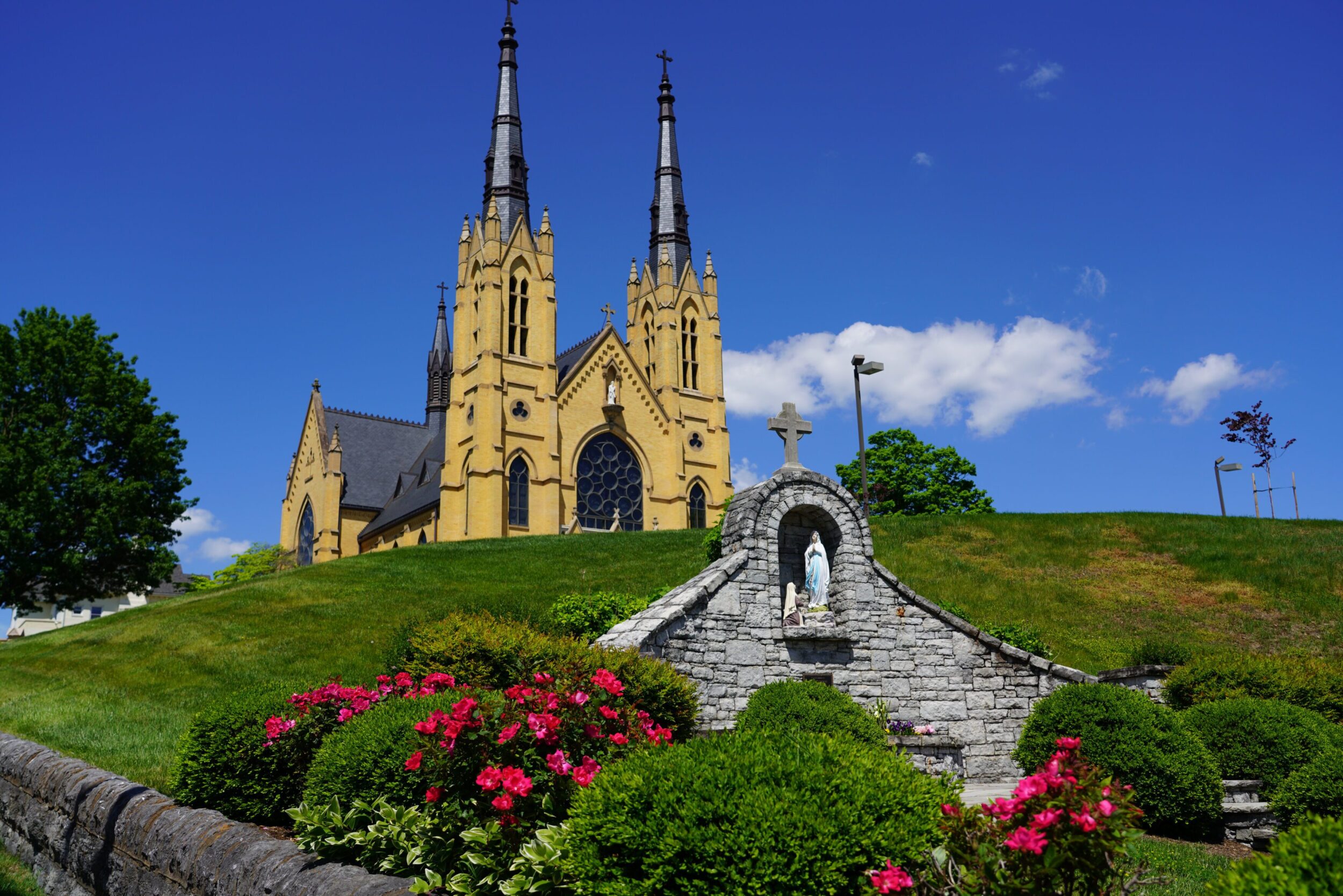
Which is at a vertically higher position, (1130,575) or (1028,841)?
(1130,575)

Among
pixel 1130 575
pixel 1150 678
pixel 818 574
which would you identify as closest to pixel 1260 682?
pixel 1150 678

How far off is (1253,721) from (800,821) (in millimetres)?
8191

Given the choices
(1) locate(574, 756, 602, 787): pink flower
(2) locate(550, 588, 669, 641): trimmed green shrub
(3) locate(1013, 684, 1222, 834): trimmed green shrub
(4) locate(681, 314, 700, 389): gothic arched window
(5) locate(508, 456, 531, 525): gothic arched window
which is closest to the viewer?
(1) locate(574, 756, 602, 787): pink flower

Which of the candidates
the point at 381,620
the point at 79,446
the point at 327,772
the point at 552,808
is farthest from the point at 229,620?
the point at 552,808

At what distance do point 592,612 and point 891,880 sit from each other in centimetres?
1141

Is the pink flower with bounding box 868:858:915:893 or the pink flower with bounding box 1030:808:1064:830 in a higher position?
the pink flower with bounding box 1030:808:1064:830

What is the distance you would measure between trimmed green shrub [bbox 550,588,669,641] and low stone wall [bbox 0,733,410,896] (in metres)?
7.06

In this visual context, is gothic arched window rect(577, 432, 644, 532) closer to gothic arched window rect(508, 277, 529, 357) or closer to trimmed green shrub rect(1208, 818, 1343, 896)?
gothic arched window rect(508, 277, 529, 357)

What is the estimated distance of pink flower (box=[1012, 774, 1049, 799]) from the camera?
14.7 feet

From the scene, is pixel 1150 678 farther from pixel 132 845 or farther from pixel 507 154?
pixel 507 154

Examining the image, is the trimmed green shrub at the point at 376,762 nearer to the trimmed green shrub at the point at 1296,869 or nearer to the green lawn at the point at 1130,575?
the trimmed green shrub at the point at 1296,869

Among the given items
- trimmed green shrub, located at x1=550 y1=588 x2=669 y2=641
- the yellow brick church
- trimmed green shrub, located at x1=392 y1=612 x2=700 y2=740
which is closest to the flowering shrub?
trimmed green shrub, located at x1=392 y1=612 x2=700 y2=740

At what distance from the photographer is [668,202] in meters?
58.3

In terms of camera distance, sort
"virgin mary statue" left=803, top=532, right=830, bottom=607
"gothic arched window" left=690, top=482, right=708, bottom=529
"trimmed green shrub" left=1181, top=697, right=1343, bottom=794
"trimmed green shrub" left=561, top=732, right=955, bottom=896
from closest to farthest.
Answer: "trimmed green shrub" left=561, top=732, right=955, bottom=896
"trimmed green shrub" left=1181, top=697, right=1343, bottom=794
"virgin mary statue" left=803, top=532, right=830, bottom=607
"gothic arched window" left=690, top=482, right=708, bottom=529
